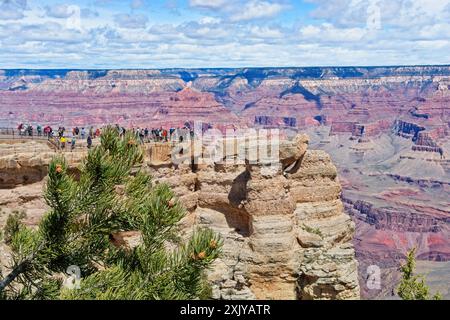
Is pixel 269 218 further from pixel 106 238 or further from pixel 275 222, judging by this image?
pixel 106 238

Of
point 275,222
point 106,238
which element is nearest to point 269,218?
point 275,222

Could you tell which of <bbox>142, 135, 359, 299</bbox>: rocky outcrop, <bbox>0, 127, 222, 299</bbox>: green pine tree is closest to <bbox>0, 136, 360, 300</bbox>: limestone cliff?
<bbox>142, 135, 359, 299</bbox>: rocky outcrop

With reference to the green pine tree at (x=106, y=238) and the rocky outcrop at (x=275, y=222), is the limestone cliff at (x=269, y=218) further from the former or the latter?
the green pine tree at (x=106, y=238)

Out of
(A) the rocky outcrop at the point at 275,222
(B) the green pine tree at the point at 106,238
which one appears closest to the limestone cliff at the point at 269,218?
(A) the rocky outcrop at the point at 275,222

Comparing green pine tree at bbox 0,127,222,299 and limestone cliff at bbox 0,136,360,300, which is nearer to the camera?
green pine tree at bbox 0,127,222,299

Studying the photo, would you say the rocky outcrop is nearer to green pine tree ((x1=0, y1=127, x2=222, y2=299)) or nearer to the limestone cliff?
the limestone cliff

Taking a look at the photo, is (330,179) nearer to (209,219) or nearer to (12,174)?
(209,219)

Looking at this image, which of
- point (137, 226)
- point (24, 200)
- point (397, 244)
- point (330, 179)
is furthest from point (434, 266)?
point (137, 226)
